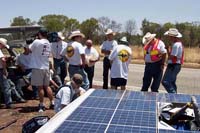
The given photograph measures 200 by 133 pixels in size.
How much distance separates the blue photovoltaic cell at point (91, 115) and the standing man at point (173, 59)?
17.9ft

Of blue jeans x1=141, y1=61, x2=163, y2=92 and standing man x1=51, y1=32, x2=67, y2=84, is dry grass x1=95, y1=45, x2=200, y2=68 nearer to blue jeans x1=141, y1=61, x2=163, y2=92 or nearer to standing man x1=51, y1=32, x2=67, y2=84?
standing man x1=51, y1=32, x2=67, y2=84

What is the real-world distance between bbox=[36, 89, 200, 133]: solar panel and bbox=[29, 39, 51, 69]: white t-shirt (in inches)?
148

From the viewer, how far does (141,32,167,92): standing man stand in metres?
8.98

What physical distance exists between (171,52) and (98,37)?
107ft

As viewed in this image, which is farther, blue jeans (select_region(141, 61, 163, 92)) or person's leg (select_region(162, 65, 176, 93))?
blue jeans (select_region(141, 61, 163, 92))

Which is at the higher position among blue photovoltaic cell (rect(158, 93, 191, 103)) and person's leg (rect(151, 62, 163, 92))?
Answer: blue photovoltaic cell (rect(158, 93, 191, 103))

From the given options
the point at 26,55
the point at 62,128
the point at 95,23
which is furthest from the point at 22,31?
the point at 95,23

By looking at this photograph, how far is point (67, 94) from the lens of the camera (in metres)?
5.75

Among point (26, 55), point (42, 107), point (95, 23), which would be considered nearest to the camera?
point (42, 107)

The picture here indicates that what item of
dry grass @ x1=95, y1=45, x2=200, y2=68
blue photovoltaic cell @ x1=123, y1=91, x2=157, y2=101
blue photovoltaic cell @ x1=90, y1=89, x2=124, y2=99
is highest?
blue photovoltaic cell @ x1=90, y1=89, x2=124, y2=99

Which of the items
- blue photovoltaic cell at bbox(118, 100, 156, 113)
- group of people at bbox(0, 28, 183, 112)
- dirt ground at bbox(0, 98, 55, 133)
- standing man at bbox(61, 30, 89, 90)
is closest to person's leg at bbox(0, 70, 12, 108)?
group of people at bbox(0, 28, 183, 112)

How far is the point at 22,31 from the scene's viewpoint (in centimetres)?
975

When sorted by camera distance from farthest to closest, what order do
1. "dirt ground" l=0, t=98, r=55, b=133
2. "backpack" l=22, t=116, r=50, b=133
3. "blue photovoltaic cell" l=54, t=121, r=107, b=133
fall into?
"dirt ground" l=0, t=98, r=55, b=133
"backpack" l=22, t=116, r=50, b=133
"blue photovoltaic cell" l=54, t=121, r=107, b=133

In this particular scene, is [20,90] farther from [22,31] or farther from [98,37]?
[98,37]
